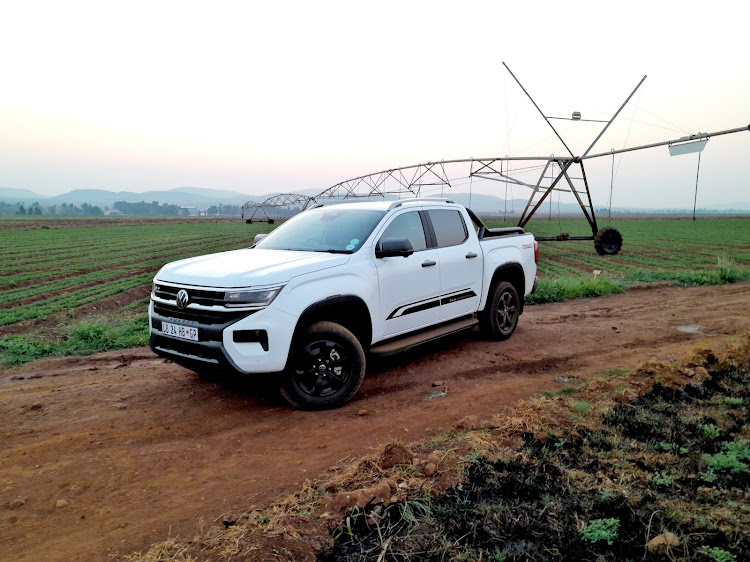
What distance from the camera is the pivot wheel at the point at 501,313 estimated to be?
735 cm

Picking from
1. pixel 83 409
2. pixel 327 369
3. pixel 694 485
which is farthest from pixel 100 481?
pixel 694 485

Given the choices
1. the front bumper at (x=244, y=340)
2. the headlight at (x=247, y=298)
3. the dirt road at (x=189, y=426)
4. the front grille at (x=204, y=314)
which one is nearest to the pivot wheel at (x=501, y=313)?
the dirt road at (x=189, y=426)

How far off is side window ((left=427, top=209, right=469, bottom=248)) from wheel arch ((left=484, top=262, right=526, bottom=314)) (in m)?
0.90

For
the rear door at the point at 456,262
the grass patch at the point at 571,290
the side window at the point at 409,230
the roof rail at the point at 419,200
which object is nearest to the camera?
the side window at the point at 409,230

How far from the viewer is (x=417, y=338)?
586 cm

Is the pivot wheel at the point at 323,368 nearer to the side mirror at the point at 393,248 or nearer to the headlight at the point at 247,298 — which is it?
the headlight at the point at 247,298

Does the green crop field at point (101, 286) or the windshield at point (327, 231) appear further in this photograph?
the green crop field at point (101, 286)

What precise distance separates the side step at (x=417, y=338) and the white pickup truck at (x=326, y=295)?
0.06 feet

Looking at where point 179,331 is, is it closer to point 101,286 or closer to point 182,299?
point 182,299

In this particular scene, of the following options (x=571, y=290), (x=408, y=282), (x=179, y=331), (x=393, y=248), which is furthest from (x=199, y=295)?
(x=571, y=290)

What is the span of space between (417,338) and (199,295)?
250 cm

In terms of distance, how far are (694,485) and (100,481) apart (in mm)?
3946

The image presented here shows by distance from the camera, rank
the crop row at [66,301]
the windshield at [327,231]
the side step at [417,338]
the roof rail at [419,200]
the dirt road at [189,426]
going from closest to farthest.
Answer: the dirt road at [189,426]
the side step at [417,338]
the windshield at [327,231]
the roof rail at [419,200]
the crop row at [66,301]

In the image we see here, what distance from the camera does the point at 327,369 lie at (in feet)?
16.0
